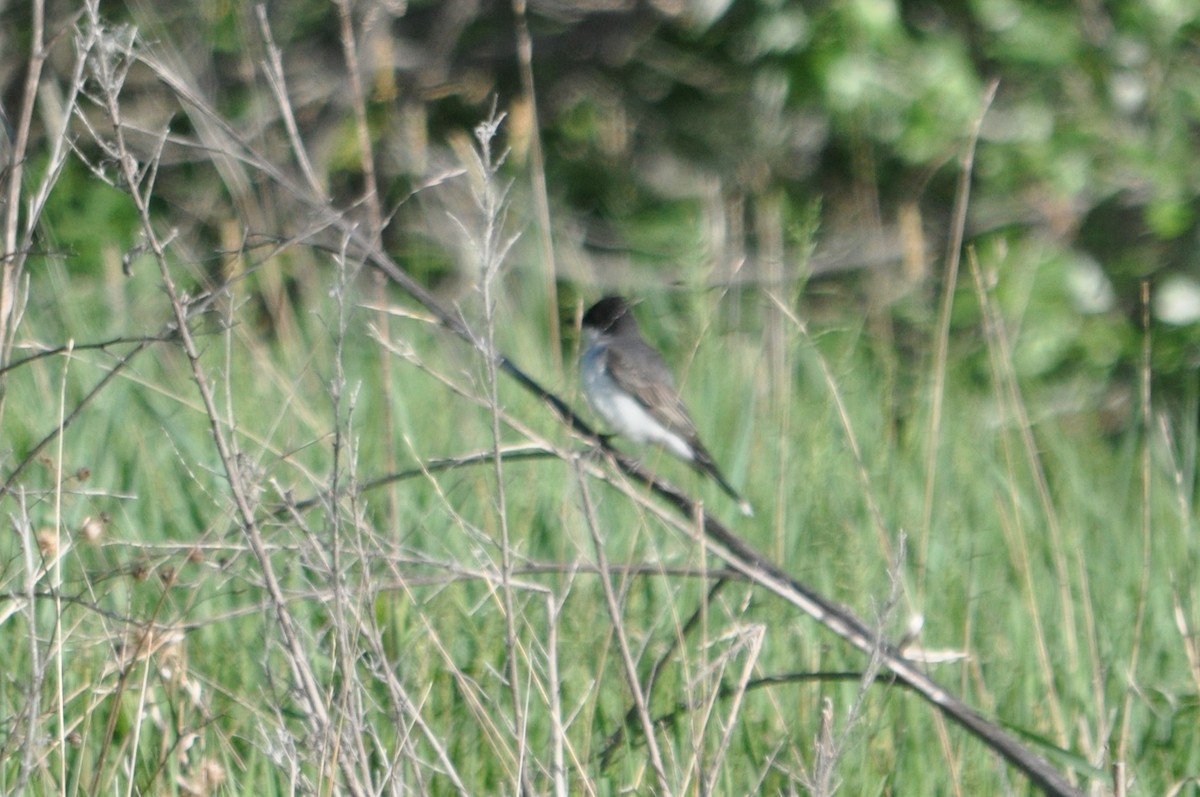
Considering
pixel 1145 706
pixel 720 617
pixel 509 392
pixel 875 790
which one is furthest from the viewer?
pixel 509 392

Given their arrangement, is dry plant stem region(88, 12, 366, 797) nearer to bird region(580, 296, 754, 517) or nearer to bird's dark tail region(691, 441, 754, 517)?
bird's dark tail region(691, 441, 754, 517)

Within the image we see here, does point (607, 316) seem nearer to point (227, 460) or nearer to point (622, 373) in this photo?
point (622, 373)

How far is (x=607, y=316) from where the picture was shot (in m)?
5.52

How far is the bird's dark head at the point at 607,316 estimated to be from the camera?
5.47m

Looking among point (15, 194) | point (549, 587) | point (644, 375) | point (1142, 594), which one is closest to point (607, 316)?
point (644, 375)

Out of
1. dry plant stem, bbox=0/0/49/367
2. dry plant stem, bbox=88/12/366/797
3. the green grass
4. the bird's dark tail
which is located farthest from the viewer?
the bird's dark tail

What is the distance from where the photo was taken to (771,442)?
4355 mm

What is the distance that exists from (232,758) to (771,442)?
1.94m

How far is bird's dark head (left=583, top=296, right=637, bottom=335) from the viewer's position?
17.9 ft

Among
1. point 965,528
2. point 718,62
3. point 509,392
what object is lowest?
point 965,528

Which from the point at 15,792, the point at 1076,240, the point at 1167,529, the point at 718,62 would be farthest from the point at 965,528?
the point at 718,62

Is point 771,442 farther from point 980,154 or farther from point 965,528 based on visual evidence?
point 980,154

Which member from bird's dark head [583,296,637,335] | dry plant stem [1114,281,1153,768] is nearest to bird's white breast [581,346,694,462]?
bird's dark head [583,296,637,335]

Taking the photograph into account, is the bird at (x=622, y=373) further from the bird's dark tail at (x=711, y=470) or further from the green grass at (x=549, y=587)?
the bird's dark tail at (x=711, y=470)
